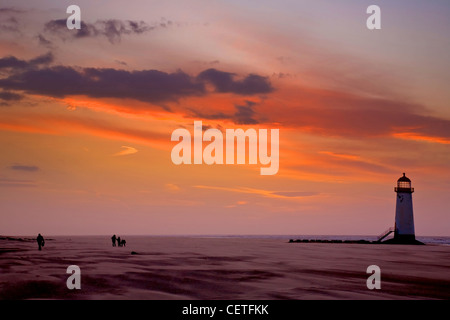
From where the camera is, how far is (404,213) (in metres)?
80.8

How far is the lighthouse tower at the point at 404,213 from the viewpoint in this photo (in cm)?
7975

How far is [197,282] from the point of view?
21250 mm

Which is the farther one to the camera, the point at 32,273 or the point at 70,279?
the point at 32,273

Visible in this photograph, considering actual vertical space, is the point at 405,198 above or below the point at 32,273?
above

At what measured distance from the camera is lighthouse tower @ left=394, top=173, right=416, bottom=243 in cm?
7975

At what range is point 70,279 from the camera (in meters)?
20.9

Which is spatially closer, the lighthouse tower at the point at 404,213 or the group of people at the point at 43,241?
the group of people at the point at 43,241

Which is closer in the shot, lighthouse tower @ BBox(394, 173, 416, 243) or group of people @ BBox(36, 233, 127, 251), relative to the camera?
group of people @ BBox(36, 233, 127, 251)
